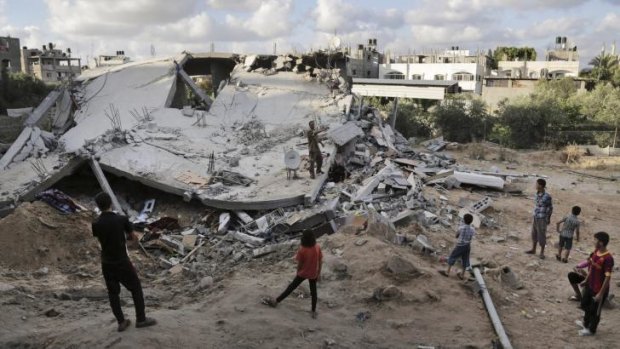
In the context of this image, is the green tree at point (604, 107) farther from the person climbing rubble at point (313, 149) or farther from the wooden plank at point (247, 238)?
the wooden plank at point (247, 238)

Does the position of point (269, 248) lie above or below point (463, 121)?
below

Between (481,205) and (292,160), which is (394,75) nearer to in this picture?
(481,205)

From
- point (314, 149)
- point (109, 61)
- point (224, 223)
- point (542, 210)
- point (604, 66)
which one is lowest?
point (224, 223)

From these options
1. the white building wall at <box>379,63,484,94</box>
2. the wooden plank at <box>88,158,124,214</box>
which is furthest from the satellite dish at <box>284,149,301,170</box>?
the white building wall at <box>379,63,484,94</box>

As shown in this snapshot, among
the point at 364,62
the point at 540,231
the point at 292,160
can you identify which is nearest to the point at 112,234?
the point at 292,160

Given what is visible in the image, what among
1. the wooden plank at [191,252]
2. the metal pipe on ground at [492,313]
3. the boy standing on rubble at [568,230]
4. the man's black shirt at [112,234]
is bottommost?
the wooden plank at [191,252]

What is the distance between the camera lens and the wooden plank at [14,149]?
35.6ft

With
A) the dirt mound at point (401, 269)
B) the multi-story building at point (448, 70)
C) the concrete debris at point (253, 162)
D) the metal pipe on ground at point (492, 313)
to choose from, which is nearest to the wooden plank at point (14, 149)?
the concrete debris at point (253, 162)

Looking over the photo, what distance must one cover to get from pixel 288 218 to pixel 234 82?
9345mm

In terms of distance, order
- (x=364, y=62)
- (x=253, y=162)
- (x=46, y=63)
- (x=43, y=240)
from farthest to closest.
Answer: (x=46, y=63) → (x=364, y=62) → (x=253, y=162) → (x=43, y=240)

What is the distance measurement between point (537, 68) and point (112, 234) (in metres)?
50.0

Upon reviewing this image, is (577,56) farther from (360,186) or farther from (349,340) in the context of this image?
(349,340)

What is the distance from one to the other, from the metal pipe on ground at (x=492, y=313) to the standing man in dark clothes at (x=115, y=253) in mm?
3604

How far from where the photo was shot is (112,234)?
4.24m
